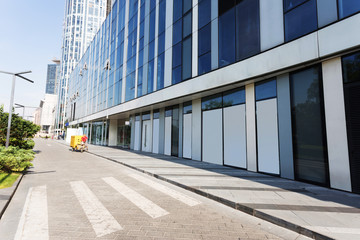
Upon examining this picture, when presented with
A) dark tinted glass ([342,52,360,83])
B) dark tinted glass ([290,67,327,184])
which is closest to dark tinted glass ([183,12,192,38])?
dark tinted glass ([290,67,327,184])

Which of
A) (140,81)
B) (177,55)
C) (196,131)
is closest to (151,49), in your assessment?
(140,81)

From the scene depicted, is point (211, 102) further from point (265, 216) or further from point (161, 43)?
point (265, 216)

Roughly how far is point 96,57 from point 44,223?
35865 mm

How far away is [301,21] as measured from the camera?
7.64m

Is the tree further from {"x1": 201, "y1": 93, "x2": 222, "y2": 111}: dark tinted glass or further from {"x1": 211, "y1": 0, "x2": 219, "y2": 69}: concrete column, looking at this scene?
{"x1": 211, "y1": 0, "x2": 219, "y2": 69}: concrete column

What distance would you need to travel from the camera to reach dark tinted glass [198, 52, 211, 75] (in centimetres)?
1165

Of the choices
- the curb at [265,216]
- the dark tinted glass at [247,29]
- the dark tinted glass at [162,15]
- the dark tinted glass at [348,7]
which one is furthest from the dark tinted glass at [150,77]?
the dark tinted glass at [348,7]

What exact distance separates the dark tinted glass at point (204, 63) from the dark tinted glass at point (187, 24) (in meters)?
2.63

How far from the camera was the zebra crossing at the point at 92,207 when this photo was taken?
343cm

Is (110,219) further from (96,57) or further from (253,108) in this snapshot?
(96,57)

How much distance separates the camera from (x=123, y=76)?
23.1 m

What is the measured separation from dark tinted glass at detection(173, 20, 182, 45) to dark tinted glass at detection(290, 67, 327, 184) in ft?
29.8

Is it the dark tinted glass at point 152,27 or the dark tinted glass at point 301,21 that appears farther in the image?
the dark tinted glass at point 152,27

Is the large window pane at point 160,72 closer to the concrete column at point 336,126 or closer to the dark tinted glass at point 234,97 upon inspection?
the dark tinted glass at point 234,97
